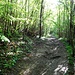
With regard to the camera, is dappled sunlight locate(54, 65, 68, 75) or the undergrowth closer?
the undergrowth

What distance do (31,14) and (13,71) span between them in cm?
1707

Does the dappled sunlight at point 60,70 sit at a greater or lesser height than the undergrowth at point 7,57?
lesser

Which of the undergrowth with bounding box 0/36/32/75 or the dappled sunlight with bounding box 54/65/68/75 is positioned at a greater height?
the undergrowth with bounding box 0/36/32/75

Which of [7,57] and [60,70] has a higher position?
[7,57]

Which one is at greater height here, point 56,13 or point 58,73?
point 56,13

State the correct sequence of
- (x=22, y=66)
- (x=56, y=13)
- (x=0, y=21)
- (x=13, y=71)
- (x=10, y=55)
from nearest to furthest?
(x=13, y=71), (x=22, y=66), (x=10, y=55), (x=0, y=21), (x=56, y=13)

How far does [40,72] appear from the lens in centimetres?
1049

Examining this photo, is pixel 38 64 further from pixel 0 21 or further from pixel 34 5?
pixel 34 5

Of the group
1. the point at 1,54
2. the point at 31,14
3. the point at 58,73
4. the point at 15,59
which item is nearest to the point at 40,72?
the point at 58,73

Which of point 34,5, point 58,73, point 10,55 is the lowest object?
point 58,73

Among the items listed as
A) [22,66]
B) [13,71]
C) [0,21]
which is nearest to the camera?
[13,71]

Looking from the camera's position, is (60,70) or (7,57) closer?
(60,70)

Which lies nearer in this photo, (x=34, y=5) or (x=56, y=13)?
(x=34, y=5)

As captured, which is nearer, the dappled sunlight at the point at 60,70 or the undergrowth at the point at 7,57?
the undergrowth at the point at 7,57
